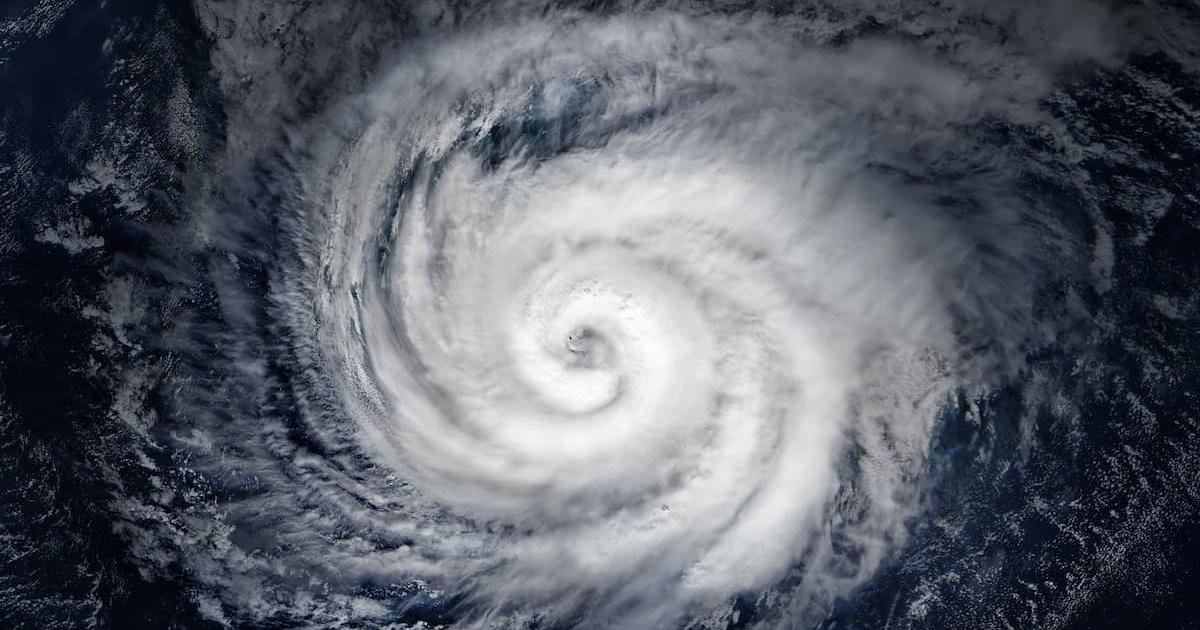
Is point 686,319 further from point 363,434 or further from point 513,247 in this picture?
point 363,434

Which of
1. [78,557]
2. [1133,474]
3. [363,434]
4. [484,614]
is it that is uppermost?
[1133,474]

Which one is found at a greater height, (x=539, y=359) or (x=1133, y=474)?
(x=1133, y=474)

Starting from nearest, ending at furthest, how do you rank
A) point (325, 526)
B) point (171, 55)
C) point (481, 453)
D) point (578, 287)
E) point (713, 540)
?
point (171, 55) → point (325, 526) → point (713, 540) → point (481, 453) → point (578, 287)

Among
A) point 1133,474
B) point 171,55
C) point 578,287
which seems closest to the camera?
point 1133,474

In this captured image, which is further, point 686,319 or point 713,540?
point 686,319

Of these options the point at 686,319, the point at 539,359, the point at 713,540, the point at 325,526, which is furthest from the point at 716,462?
the point at 325,526

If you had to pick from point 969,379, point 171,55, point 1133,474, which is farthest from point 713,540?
point 171,55
